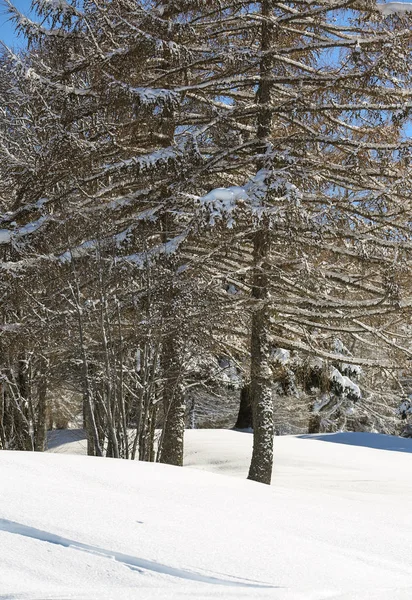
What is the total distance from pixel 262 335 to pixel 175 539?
581 centimetres

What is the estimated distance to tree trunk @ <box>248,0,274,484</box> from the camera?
914 cm

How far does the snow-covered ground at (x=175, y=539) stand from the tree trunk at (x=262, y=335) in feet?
9.46

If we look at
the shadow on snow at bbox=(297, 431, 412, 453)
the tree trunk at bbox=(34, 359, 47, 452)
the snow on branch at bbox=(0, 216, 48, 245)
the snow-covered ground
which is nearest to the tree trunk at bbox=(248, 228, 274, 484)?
the snow-covered ground

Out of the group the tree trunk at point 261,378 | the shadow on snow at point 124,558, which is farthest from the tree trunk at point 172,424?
the shadow on snow at point 124,558

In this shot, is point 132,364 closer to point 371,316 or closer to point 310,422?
point 371,316

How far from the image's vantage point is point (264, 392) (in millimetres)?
9312

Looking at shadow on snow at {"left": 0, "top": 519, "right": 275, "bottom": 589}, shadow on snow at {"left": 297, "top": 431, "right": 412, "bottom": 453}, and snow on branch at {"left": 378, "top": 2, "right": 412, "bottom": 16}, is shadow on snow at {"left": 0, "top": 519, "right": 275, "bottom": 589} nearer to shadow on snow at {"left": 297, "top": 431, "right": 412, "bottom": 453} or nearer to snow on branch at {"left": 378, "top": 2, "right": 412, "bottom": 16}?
snow on branch at {"left": 378, "top": 2, "right": 412, "bottom": 16}

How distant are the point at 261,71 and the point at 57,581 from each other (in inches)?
311

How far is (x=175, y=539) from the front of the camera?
11.6 feet

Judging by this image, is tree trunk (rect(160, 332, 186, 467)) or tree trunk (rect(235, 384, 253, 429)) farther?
tree trunk (rect(235, 384, 253, 429))

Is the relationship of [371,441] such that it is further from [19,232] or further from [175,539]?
[175,539]

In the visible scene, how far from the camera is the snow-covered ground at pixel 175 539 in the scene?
2.98 metres

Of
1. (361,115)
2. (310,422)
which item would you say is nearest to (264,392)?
(361,115)

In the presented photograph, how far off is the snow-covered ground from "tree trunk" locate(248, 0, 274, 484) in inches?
114
